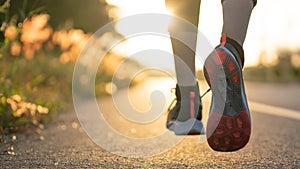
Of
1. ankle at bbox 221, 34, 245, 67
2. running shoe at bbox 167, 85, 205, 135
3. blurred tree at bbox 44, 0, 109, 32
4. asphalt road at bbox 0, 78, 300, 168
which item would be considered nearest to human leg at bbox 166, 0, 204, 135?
running shoe at bbox 167, 85, 205, 135

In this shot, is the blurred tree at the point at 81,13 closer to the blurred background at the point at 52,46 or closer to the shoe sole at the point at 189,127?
the blurred background at the point at 52,46

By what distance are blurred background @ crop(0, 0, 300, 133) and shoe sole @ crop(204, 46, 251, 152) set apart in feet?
0.96

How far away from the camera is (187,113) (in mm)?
2686

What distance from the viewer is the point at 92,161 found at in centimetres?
243

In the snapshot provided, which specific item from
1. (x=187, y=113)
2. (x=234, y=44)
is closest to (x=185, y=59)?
(x=187, y=113)

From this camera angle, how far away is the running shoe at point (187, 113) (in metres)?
2.63

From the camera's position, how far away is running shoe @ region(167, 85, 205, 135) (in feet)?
8.64

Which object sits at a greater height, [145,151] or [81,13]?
[81,13]

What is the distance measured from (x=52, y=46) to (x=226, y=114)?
20.3 ft

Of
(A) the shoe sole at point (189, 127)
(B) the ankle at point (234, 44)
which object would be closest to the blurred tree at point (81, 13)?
(A) the shoe sole at point (189, 127)

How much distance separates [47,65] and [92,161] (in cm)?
624

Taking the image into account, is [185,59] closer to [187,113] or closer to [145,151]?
[187,113]

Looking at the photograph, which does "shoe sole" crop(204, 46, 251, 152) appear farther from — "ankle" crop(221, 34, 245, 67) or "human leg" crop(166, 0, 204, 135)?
"human leg" crop(166, 0, 204, 135)

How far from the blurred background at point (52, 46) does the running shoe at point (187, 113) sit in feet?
0.96
